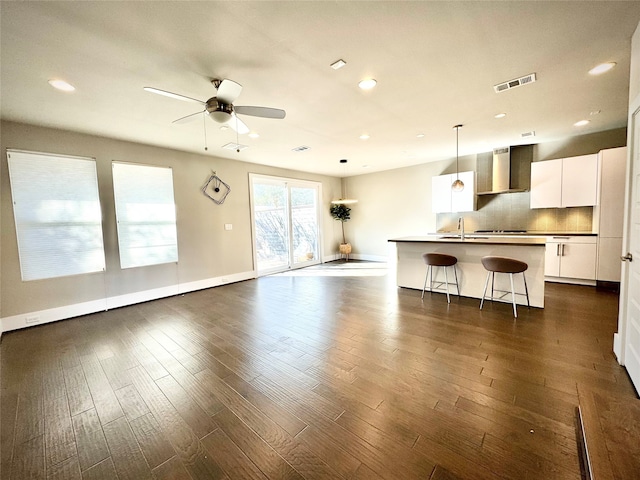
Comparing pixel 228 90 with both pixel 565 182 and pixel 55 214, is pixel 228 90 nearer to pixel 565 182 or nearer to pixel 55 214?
pixel 55 214

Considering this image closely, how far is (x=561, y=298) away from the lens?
404 centimetres

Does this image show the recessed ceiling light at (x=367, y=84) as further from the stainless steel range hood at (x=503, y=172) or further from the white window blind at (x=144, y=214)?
the stainless steel range hood at (x=503, y=172)

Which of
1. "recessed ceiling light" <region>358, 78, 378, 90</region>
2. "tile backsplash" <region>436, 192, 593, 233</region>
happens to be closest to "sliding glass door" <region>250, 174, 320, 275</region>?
"tile backsplash" <region>436, 192, 593, 233</region>

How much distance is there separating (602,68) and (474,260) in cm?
260

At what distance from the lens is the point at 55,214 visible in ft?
12.1

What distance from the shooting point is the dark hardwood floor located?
4.79ft

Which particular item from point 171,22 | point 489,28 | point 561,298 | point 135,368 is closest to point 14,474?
point 135,368

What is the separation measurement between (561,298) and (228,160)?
6.67 meters

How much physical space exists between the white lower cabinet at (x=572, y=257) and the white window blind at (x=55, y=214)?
8.02 meters

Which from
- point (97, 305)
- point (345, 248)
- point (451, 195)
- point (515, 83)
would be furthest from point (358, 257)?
point (97, 305)

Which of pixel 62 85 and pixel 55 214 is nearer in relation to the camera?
pixel 62 85

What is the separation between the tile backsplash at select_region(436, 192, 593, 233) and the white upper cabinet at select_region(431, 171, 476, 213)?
41 cm

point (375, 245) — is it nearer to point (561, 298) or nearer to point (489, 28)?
point (561, 298)

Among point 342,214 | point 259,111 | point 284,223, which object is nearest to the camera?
point 259,111
